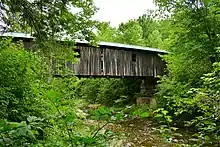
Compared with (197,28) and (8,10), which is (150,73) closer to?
(197,28)

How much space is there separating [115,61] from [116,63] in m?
0.14

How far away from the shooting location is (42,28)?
220 inches

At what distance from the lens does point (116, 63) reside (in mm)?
19031

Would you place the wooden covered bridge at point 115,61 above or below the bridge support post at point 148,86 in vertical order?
above

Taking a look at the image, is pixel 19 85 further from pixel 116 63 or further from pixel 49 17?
pixel 116 63

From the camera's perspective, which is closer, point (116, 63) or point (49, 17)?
point (49, 17)

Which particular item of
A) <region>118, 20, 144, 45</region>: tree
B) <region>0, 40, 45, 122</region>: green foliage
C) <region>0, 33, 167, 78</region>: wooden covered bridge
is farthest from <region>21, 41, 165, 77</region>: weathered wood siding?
<region>0, 40, 45, 122</region>: green foliage

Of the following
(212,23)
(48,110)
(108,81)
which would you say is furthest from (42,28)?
(108,81)

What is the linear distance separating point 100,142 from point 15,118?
214 cm

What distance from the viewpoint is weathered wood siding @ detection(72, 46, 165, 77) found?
17609 mm

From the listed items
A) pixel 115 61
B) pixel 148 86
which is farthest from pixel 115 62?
pixel 148 86

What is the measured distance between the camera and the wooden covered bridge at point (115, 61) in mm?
17547

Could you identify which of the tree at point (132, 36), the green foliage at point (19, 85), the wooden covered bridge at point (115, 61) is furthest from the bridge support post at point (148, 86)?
the green foliage at point (19, 85)

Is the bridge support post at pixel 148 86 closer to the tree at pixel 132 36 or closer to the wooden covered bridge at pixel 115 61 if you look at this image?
the wooden covered bridge at pixel 115 61
